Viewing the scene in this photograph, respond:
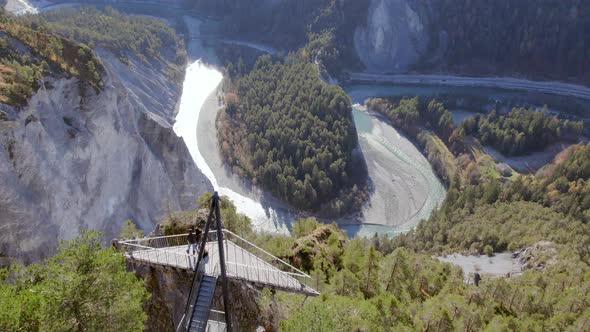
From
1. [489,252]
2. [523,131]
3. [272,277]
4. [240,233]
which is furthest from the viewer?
[523,131]

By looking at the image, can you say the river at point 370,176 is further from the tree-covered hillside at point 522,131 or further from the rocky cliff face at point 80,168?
the rocky cliff face at point 80,168

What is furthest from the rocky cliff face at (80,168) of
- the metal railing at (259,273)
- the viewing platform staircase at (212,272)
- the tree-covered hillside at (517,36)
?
the tree-covered hillside at (517,36)

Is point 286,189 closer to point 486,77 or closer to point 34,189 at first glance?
point 34,189

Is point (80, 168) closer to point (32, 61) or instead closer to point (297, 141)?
point (32, 61)

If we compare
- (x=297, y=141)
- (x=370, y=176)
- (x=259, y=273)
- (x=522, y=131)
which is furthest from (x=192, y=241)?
(x=522, y=131)

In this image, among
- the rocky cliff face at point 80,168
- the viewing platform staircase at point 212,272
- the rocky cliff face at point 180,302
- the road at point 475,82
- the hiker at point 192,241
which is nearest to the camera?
the viewing platform staircase at point 212,272

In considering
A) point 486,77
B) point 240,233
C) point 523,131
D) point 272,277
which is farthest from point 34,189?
point 486,77
